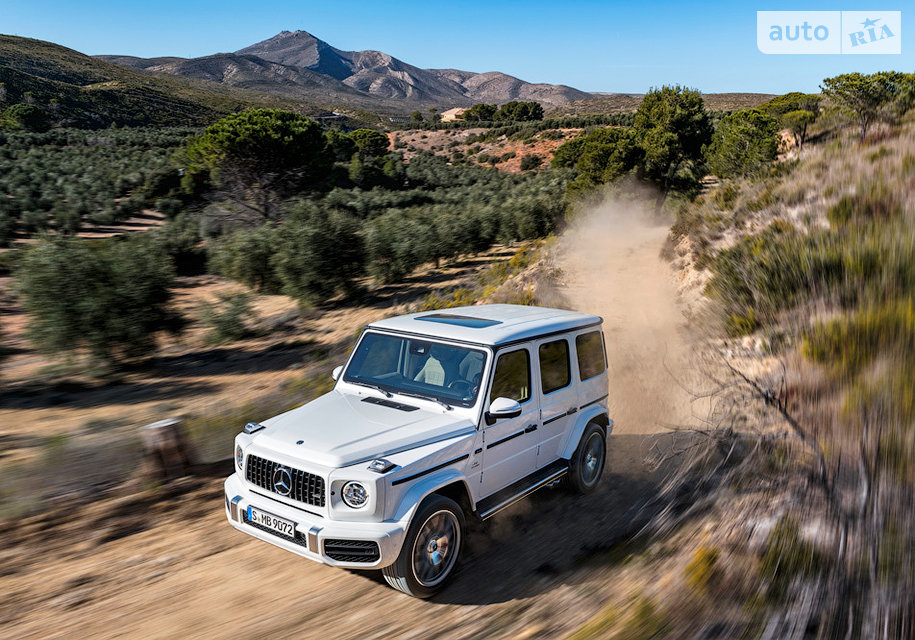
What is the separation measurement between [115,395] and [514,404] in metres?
9.46

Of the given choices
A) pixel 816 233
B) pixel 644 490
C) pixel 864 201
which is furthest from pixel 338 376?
pixel 864 201

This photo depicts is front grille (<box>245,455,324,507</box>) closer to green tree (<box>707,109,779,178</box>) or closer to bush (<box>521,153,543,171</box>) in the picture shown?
green tree (<box>707,109,779,178</box>)

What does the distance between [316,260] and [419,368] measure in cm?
1338

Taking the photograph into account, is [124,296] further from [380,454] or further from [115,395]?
[380,454]

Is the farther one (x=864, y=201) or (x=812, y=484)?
(x=864, y=201)

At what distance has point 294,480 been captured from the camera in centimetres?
409

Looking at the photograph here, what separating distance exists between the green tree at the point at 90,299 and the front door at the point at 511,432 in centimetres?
1038

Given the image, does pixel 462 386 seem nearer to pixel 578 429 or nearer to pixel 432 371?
pixel 432 371

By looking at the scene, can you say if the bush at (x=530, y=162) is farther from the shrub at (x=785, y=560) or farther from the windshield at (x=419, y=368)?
the shrub at (x=785, y=560)

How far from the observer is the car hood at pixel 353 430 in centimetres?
404

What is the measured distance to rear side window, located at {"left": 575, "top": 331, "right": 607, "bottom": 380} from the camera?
600cm

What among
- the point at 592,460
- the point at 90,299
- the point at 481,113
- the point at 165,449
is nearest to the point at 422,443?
the point at 592,460

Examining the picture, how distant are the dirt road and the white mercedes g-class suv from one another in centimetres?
36

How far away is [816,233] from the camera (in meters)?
7.44
